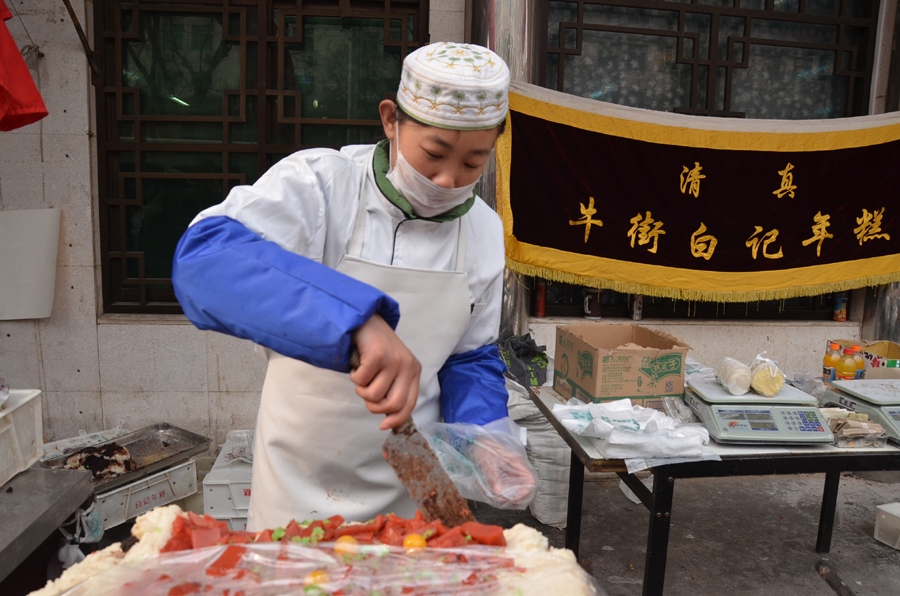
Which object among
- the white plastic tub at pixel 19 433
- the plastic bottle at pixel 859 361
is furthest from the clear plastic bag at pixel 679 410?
the white plastic tub at pixel 19 433

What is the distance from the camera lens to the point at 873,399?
263 cm

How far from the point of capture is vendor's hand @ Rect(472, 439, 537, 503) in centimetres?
129

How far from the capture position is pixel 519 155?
12.4 feet

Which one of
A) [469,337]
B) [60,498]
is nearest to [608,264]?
[469,337]

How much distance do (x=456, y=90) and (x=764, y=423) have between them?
2066 millimetres

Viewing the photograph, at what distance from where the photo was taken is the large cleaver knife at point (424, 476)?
119cm

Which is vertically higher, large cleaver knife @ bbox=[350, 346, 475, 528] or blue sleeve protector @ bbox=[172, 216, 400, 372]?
blue sleeve protector @ bbox=[172, 216, 400, 372]

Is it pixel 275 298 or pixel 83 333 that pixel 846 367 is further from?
pixel 83 333

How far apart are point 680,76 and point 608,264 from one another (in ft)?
5.35

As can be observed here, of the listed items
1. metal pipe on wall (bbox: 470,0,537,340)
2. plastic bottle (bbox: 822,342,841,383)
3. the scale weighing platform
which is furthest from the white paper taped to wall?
plastic bottle (bbox: 822,342,841,383)

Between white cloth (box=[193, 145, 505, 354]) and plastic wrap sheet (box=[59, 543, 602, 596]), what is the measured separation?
2.07 feet

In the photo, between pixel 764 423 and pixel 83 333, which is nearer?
pixel 764 423

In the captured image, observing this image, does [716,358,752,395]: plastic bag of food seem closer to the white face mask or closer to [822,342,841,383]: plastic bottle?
[822,342,841,383]: plastic bottle

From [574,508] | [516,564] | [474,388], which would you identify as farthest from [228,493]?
[516,564]
